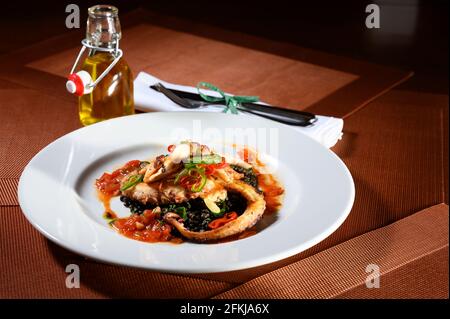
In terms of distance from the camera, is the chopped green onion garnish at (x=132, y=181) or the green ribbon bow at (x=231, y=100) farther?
the green ribbon bow at (x=231, y=100)

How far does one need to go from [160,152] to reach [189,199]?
32 cm

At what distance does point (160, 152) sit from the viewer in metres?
1.56

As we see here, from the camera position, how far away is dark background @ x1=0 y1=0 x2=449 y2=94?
104 inches

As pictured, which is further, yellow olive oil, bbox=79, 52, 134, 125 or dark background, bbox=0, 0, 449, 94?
dark background, bbox=0, 0, 449, 94

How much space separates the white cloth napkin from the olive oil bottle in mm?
103

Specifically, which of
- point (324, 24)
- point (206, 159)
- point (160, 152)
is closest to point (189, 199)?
point (206, 159)

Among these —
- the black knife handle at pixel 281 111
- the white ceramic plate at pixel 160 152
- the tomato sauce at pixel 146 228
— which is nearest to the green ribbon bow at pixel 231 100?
the black knife handle at pixel 281 111

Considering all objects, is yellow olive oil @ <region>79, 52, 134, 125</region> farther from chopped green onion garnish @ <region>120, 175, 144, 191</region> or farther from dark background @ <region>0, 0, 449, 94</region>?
dark background @ <region>0, 0, 449, 94</region>

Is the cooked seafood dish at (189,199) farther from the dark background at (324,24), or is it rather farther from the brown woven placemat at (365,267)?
the dark background at (324,24)

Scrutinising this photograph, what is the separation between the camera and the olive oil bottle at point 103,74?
5.16ft

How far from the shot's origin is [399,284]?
120 centimetres

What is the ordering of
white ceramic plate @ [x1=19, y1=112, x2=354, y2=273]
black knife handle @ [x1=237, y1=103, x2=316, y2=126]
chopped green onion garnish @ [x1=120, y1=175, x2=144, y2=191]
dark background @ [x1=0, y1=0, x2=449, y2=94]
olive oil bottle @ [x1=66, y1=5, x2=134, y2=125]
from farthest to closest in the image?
dark background @ [x1=0, y1=0, x2=449, y2=94] → black knife handle @ [x1=237, y1=103, x2=316, y2=126] → olive oil bottle @ [x1=66, y1=5, x2=134, y2=125] → chopped green onion garnish @ [x1=120, y1=175, x2=144, y2=191] → white ceramic plate @ [x1=19, y1=112, x2=354, y2=273]

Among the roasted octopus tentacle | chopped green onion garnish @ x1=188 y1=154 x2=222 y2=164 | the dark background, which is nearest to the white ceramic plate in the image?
the roasted octopus tentacle

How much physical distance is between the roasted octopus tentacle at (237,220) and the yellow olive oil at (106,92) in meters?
0.49
